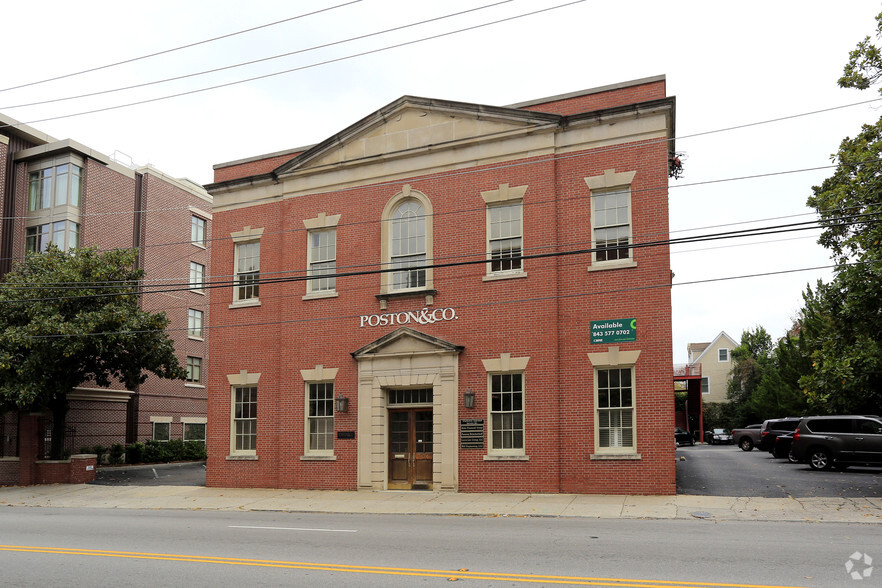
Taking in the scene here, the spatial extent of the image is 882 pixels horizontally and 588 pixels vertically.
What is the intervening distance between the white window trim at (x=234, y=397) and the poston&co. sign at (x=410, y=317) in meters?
4.33

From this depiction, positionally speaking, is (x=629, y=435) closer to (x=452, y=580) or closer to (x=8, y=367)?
(x=452, y=580)

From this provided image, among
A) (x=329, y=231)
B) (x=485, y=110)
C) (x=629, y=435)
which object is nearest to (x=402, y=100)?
(x=485, y=110)

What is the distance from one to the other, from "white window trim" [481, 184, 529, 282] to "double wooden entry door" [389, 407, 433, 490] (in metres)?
4.26

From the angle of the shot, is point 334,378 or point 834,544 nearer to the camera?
point 834,544

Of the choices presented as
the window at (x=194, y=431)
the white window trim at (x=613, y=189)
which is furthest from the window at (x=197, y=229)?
the white window trim at (x=613, y=189)

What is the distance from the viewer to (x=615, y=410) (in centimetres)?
1886

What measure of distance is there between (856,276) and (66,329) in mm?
24264

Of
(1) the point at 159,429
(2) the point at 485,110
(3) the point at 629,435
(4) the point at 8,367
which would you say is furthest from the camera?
(1) the point at 159,429

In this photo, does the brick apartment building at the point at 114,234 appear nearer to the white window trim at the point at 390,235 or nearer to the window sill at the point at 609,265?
the white window trim at the point at 390,235

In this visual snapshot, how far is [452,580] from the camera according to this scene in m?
8.70

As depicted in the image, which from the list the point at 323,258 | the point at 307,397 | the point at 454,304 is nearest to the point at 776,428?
the point at 454,304

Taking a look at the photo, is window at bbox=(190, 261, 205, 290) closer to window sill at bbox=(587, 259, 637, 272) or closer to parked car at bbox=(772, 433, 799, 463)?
window sill at bbox=(587, 259, 637, 272)

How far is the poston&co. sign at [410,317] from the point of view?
68.3 feet

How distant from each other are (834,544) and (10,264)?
123ft
